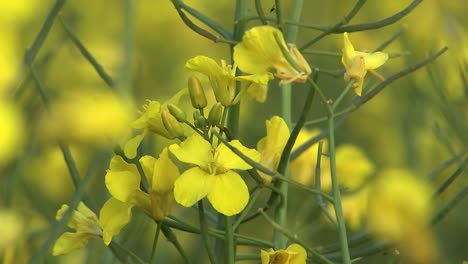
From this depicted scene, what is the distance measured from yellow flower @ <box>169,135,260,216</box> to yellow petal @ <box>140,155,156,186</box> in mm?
29

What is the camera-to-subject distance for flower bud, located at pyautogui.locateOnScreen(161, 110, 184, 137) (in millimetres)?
958

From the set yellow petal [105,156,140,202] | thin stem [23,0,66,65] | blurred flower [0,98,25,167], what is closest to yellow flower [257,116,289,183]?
yellow petal [105,156,140,202]

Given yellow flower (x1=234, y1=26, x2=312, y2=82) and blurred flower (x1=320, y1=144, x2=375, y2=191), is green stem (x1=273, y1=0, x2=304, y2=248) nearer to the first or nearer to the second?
yellow flower (x1=234, y1=26, x2=312, y2=82)

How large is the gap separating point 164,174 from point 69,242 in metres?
0.13

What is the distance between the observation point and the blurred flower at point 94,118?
4.17ft

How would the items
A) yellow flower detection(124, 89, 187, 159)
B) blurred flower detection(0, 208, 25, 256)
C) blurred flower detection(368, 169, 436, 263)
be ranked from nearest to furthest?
blurred flower detection(368, 169, 436, 263) < yellow flower detection(124, 89, 187, 159) < blurred flower detection(0, 208, 25, 256)

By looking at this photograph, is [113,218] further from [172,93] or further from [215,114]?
[172,93]

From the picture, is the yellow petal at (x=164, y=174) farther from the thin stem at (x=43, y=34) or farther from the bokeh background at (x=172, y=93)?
the thin stem at (x=43, y=34)

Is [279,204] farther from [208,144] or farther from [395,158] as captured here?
[395,158]

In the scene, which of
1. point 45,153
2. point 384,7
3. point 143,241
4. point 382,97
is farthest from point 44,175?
point 384,7

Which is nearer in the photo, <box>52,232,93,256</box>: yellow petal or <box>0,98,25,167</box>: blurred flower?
<box>52,232,93,256</box>: yellow petal

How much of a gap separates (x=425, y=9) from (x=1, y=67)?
1874 millimetres

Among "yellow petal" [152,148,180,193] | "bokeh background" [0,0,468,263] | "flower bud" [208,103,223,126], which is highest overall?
"flower bud" [208,103,223,126]

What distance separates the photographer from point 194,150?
95 cm
